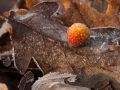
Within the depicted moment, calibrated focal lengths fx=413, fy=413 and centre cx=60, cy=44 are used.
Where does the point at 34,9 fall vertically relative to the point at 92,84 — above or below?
above

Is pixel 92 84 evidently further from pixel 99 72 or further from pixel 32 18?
pixel 32 18

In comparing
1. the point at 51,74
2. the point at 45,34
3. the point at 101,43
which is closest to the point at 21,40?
the point at 45,34

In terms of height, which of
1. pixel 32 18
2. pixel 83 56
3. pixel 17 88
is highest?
pixel 32 18

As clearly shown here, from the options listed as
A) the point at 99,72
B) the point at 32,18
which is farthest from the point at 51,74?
the point at 32,18

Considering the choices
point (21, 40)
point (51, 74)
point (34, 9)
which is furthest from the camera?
point (34, 9)

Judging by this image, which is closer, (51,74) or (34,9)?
(51,74)

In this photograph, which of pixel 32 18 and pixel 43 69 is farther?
pixel 32 18

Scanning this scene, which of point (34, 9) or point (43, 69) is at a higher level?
point (34, 9)

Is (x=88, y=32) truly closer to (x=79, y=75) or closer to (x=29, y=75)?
(x=79, y=75)

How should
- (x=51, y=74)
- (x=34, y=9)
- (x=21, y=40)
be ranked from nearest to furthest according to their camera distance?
(x=51, y=74), (x=21, y=40), (x=34, y=9)
